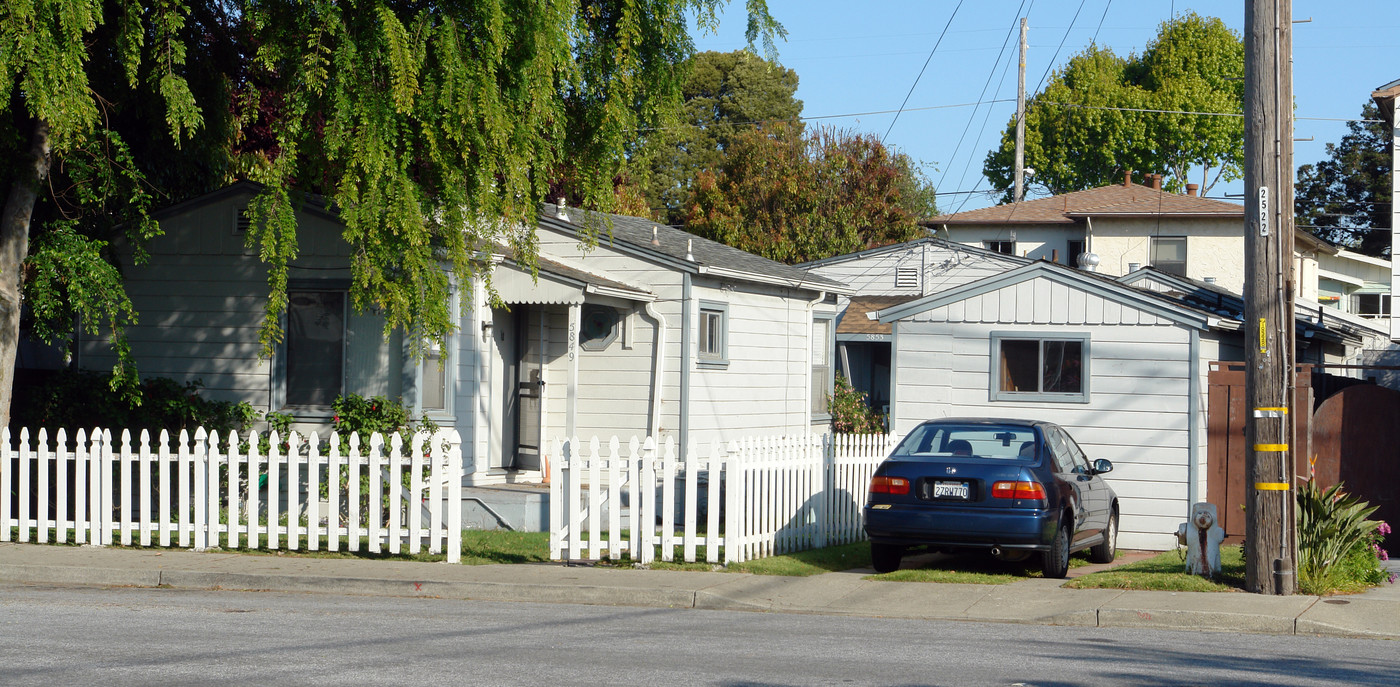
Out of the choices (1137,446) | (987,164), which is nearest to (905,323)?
(1137,446)

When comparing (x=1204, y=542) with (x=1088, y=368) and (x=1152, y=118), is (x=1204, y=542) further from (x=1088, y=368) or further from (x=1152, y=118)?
(x=1152, y=118)

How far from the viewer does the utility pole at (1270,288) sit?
10.8 m

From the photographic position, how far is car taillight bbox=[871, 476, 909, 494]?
39.1 feet

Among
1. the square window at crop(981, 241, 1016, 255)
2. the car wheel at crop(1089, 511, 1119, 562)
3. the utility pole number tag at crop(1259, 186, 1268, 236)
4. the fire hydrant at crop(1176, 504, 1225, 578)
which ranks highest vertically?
the square window at crop(981, 241, 1016, 255)

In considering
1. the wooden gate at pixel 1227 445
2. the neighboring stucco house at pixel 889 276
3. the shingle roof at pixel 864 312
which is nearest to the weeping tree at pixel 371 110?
the wooden gate at pixel 1227 445

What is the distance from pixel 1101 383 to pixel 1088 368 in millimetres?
237

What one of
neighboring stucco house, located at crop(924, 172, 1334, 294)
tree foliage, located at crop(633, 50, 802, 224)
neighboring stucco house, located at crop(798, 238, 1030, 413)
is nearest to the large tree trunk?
neighboring stucco house, located at crop(798, 238, 1030, 413)

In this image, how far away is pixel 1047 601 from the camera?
10719mm

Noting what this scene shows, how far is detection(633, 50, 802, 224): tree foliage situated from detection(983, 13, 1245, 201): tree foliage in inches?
454

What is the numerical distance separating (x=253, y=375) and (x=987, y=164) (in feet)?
170

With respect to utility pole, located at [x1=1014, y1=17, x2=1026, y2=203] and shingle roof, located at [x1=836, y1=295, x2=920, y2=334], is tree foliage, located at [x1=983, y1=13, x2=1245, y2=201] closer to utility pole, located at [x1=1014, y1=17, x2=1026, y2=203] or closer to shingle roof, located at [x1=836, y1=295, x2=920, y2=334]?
utility pole, located at [x1=1014, y1=17, x2=1026, y2=203]

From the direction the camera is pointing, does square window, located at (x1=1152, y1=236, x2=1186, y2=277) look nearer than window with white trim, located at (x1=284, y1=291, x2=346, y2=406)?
No

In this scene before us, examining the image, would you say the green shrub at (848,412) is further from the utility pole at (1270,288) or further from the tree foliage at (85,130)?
the utility pole at (1270,288)

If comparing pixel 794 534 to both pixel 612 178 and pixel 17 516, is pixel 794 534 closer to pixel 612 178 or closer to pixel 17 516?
pixel 612 178
